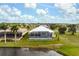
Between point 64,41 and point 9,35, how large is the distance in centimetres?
41

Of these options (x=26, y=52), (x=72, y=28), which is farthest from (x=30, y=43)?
(x=72, y=28)

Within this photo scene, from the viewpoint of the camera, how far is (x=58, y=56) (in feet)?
5.72

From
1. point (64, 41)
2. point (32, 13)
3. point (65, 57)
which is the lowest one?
point (65, 57)

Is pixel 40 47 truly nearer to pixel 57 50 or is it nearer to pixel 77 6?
pixel 57 50

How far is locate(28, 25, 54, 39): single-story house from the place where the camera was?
1.75m

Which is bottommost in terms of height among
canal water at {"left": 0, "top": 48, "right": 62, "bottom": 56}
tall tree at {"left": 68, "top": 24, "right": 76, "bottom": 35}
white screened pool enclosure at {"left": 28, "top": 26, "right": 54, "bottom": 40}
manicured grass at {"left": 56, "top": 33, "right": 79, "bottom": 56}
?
canal water at {"left": 0, "top": 48, "right": 62, "bottom": 56}

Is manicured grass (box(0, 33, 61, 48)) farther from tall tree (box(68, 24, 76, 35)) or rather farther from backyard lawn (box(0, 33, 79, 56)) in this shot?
tall tree (box(68, 24, 76, 35))

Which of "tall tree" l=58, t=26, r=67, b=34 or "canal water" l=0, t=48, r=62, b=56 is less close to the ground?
"tall tree" l=58, t=26, r=67, b=34

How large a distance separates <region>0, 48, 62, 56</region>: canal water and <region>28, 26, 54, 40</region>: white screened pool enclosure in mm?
93

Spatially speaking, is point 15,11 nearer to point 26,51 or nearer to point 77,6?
point 26,51

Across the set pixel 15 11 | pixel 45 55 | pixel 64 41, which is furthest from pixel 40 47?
pixel 15 11

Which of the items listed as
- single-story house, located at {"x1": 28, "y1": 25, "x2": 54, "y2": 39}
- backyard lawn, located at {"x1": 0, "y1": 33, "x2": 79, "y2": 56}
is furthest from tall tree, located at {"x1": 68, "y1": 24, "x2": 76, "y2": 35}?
single-story house, located at {"x1": 28, "y1": 25, "x2": 54, "y2": 39}

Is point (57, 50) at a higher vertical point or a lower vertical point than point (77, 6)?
lower

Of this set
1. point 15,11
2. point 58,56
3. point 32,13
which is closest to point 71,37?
point 58,56
